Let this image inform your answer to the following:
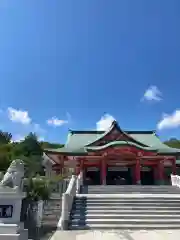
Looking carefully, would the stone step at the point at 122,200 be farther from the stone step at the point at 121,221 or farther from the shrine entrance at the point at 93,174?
the shrine entrance at the point at 93,174

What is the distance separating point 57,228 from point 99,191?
6.46m

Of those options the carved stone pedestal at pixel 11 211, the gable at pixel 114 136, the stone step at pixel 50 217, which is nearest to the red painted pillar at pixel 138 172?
the gable at pixel 114 136

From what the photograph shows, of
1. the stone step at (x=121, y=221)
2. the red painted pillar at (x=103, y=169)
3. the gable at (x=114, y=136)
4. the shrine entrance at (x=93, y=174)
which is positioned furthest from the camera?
the gable at (x=114, y=136)

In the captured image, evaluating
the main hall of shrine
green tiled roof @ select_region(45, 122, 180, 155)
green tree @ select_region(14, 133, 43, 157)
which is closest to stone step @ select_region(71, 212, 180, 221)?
the main hall of shrine

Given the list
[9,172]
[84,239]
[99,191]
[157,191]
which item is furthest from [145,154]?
[9,172]

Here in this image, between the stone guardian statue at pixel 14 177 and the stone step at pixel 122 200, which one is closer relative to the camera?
the stone guardian statue at pixel 14 177

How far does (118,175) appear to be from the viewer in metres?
22.8

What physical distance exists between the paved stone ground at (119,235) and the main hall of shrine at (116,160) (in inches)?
451

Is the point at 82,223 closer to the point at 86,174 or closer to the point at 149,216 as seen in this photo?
the point at 149,216

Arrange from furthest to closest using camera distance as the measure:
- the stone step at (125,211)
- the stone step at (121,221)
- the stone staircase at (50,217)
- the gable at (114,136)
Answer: the gable at (114,136) < the stone step at (125,211) < the stone step at (121,221) < the stone staircase at (50,217)

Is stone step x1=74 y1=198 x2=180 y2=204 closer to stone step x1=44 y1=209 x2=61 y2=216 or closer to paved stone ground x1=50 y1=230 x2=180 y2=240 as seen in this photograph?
stone step x1=44 y1=209 x2=61 y2=216

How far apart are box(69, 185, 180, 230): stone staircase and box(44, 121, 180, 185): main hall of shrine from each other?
7966mm

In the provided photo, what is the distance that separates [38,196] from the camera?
1271cm

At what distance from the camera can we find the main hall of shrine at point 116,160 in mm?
20562
